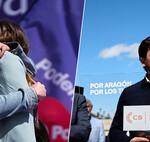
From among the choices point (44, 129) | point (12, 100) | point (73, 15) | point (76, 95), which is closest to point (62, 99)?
point (44, 129)

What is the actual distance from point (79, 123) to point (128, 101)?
14.8 inches

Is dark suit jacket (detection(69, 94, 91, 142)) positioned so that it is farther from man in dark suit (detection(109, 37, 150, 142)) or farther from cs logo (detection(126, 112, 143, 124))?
cs logo (detection(126, 112, 143, 124))

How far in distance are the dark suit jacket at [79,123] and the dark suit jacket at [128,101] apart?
0.58ft

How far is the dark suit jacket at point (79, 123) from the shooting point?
202 centimetres

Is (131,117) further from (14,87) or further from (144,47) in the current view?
(14,87)

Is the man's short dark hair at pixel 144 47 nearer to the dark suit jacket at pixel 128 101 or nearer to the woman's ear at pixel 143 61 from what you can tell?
the woman's ear at pixel 143 61

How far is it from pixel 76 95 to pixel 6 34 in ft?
3.86

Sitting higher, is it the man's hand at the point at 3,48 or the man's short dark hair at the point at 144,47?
the man's short dark hair at the point at 144,47

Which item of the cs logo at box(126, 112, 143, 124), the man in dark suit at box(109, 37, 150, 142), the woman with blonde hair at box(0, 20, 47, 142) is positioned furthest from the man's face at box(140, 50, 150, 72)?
the woman with blonde hair at box(0, 20, 47, 142)

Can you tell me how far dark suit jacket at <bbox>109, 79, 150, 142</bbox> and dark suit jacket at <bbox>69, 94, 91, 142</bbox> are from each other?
0.18 metres

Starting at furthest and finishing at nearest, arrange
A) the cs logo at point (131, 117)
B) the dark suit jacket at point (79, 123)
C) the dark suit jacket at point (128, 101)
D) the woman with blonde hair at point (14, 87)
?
1. the dark suit jacket at point (79, 123)
2. the dark suit jacket at point (128, 101)
3. the cs logo at point (131, 117)
4. the woman with blonde hair at point (14, 87)

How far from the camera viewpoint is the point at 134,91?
1.97 m

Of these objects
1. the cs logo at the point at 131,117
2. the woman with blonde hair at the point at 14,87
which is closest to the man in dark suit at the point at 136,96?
the cs logo at the point at 131,117

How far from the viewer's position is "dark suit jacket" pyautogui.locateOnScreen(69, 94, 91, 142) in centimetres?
202
